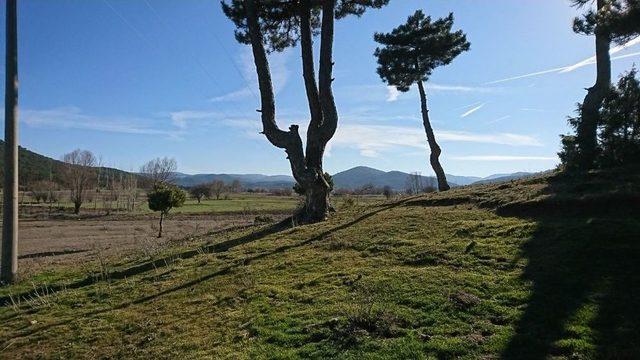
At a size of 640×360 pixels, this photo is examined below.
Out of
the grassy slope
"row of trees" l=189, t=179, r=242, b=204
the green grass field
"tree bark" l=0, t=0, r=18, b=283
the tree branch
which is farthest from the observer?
"row of trees" l=189, t=179, r=242, b=204

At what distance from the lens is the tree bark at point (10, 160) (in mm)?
10188

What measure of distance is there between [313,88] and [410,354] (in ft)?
32.3

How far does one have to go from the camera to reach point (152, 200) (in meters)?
25.9

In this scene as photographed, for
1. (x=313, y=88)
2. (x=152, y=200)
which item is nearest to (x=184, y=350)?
(x=313, y=88)

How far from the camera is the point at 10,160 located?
10.2 metres

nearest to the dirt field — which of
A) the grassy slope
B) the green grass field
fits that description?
the grassy slope

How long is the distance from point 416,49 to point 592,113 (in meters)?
8.85

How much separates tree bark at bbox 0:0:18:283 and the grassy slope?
299cm

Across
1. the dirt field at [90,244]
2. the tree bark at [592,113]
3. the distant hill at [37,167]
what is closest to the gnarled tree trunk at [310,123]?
the dirt field at [90,244]

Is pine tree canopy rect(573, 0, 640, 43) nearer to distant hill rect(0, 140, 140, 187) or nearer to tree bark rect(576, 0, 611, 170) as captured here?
tree bark rect(576, 0, 611, 170)

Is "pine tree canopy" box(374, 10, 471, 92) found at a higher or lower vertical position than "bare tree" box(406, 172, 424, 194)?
higher

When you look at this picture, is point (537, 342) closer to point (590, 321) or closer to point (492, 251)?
point (590, 321)

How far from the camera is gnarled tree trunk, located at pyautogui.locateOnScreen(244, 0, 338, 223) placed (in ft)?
40.4

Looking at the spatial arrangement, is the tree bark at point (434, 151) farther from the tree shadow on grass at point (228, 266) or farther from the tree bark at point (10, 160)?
the tree bark at point (10, 160)
